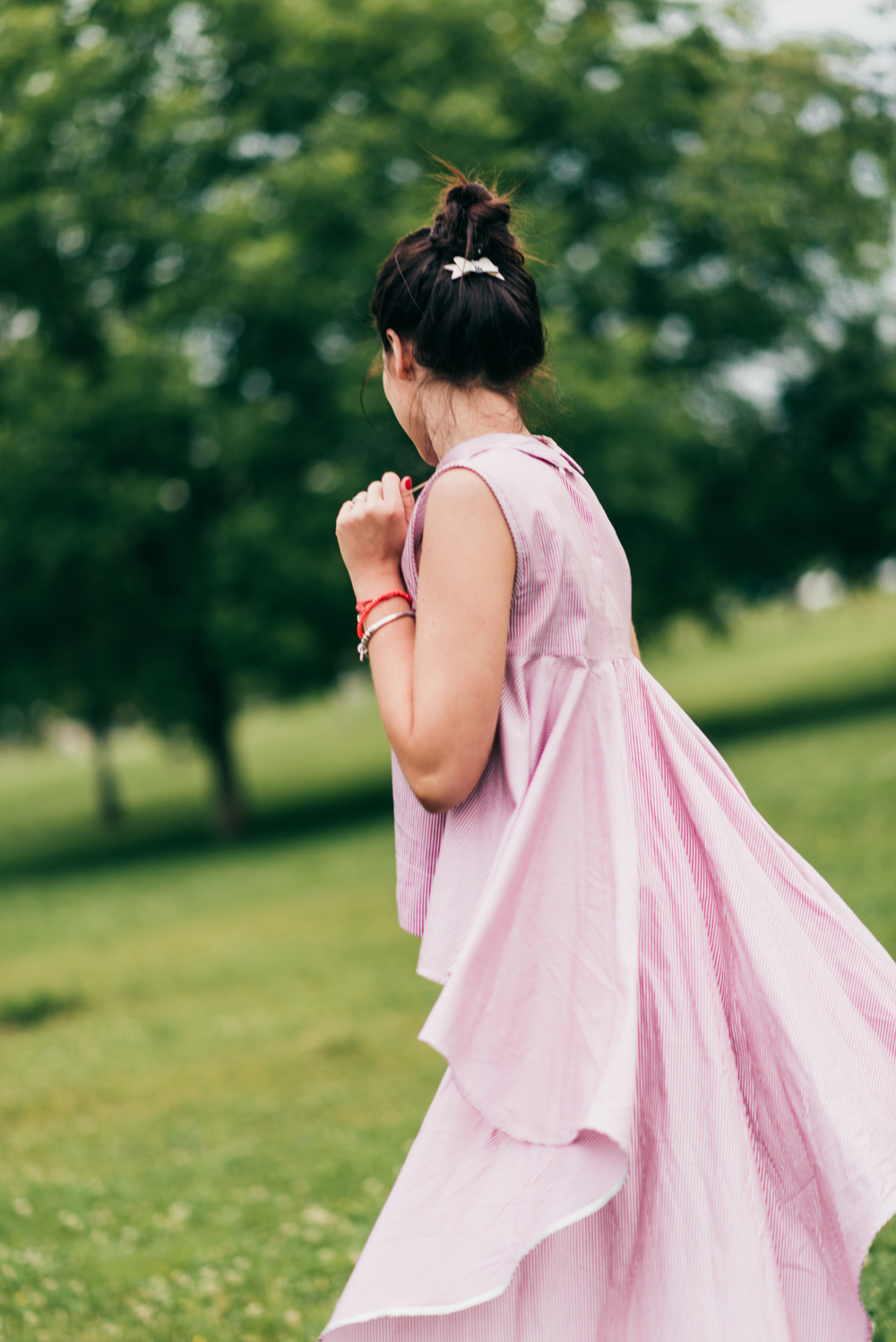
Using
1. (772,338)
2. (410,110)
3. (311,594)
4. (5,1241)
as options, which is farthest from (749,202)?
(5,1241)

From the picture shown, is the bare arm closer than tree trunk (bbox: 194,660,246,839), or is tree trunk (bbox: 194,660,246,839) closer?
the bare arm

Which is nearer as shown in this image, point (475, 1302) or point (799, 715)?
point (475, 1302)

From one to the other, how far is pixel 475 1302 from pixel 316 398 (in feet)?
64.1

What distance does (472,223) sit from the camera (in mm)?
2012

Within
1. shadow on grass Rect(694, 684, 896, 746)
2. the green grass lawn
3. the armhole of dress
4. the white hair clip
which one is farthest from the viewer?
shadow on grass Rect(694, 684, 896, 746)

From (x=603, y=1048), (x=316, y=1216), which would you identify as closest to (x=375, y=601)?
(x=603, y=1048)

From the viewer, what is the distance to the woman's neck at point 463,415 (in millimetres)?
2010

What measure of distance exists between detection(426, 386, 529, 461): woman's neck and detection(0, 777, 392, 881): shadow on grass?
18.8 metres

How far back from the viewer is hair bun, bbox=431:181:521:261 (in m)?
1.99

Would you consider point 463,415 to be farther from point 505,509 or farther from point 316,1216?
point 316,1216

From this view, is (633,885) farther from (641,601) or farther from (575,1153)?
(641,601)

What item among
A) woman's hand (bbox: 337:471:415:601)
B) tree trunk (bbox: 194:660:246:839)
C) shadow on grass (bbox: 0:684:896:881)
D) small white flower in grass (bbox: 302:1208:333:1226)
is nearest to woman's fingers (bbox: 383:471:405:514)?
woman's hand (bbox: 337:471:415:601)

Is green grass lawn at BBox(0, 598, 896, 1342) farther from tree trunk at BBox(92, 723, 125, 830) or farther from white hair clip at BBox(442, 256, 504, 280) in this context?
tree trunk at BBox(92, 723, 125, 830)

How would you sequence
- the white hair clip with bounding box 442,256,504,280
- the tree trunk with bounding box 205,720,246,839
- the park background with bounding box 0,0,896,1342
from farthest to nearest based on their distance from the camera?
the tree trunk with bounding box 205,720,246,839 → the park background with bounding box 0,0,896,1342 → the white hair clip with bounding box 442,256,504,280
